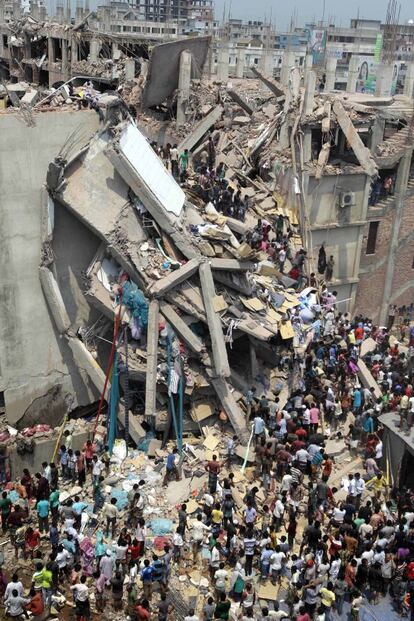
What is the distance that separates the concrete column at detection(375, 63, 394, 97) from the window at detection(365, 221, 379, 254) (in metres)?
12.1

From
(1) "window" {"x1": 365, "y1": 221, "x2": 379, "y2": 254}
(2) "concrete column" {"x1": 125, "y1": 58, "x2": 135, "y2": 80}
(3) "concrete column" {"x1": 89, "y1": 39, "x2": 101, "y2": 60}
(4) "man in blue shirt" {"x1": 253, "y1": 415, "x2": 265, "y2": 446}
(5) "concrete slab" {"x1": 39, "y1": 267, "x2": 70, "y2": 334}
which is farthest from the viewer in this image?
(3) "concrete column" {"x1": 89, "y1": 39, "x2": 101, "y2": 60}

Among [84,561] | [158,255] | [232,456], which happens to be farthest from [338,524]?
[158,255]

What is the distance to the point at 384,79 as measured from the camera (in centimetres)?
3509

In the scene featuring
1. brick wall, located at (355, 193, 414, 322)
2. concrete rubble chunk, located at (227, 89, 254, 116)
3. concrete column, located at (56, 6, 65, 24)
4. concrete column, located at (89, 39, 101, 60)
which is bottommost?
brick wall, located at (355, 193, 414, 322)

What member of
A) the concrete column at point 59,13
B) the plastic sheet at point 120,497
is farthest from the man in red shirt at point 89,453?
the concrete column at point 59,13

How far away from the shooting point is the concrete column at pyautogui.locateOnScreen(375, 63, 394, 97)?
34781 millimetres

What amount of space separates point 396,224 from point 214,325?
14.2m

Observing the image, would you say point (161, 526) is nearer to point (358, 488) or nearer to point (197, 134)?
point (358, 488)

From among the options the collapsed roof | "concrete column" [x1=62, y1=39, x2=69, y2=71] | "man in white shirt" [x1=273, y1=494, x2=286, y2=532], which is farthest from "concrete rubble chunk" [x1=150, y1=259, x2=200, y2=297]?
"concrete column" [x1=62, y1=39, x2=69, y2=71]

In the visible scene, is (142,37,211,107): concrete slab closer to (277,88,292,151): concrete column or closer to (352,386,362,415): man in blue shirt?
(277,88,292,151): concrete column

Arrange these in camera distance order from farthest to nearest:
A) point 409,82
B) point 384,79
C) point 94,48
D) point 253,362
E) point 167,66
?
point 94,48, point 409,82, point 384,79, point 167,66, point 253,362

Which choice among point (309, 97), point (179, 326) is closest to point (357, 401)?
point (179, 326)

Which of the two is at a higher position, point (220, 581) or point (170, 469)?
point (220, 581)

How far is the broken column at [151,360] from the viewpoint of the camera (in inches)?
552
